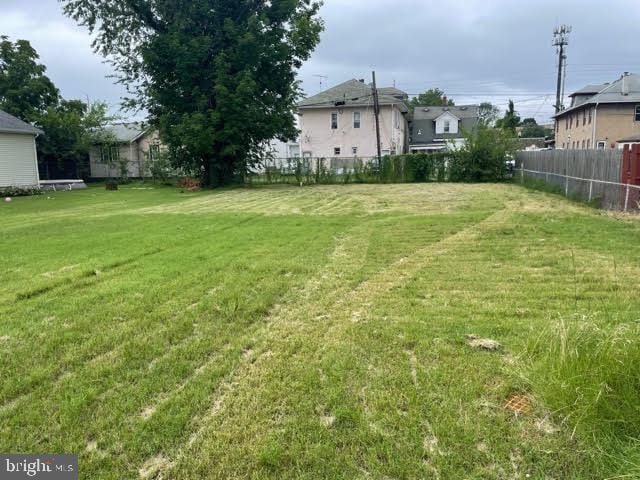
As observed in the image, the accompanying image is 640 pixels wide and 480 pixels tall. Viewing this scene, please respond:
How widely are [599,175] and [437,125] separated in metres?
30.1

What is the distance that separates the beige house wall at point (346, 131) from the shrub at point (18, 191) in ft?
58.1

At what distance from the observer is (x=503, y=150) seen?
23219 mm

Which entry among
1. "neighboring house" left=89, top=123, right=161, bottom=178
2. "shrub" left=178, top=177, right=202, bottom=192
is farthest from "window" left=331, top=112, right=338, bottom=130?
"neighboring house" left=89, top=123, right=161, bottom=178

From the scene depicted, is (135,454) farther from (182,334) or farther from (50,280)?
(50,280)

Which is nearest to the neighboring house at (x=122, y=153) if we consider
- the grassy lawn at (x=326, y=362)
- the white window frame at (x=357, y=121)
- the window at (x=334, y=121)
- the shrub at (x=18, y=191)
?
the shrub at (x=18, y=191)

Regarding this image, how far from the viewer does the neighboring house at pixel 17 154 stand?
2191cm

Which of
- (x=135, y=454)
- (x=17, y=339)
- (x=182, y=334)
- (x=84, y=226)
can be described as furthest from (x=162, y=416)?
(x=84, y=226)

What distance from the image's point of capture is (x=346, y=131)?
→ 33.3m

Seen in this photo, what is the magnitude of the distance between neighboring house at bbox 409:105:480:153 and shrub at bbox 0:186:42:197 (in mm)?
28962

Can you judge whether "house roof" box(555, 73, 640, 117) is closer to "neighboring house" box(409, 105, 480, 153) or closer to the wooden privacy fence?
"neighboring house" box(409, 105, 480, 153)

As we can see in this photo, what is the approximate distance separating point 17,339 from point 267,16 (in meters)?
21.5

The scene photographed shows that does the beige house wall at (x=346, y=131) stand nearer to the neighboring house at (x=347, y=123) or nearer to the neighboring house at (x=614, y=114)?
the neighboring house at (x=347, y=123)

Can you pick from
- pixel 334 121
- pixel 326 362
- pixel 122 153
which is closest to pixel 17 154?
pixel 122 153

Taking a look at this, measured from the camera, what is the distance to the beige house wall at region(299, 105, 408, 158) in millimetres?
33031
